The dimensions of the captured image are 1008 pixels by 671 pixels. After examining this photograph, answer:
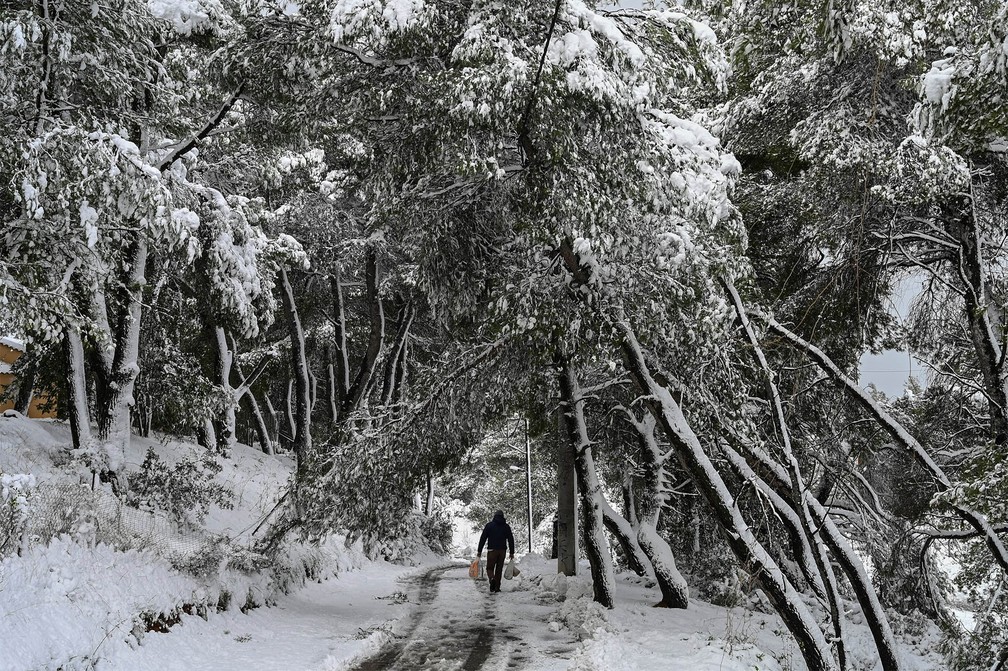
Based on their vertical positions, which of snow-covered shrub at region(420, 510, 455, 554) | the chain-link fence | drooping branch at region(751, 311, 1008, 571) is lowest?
snow-covered shrub at region(420, 510, 455, 554)

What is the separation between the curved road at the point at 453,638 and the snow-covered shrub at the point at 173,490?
158 inches

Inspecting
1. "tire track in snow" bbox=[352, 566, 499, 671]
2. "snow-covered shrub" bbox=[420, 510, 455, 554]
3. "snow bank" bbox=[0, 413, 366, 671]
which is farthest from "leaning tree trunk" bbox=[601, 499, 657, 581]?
"snow-covered shrub" bbox=[420, 510, 455, 554]

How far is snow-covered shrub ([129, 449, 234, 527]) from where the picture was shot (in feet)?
36.3

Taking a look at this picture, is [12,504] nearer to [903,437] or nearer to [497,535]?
[903,437]

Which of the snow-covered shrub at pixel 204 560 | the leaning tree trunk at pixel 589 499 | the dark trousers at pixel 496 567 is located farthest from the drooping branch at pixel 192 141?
the dark trousers at pixel 496 567

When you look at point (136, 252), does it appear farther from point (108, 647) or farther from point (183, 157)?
point (108, 647)

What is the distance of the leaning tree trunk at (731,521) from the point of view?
727 centimetres

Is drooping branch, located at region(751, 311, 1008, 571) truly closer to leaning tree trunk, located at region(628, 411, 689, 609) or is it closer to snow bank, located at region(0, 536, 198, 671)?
leaning tree trunk, located at region(628, 411, 689, 609)

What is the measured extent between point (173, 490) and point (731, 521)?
28.9 feet

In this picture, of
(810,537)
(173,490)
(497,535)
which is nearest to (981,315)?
(810,537)

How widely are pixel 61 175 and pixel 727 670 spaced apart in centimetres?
886

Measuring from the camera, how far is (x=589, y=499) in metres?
12.5

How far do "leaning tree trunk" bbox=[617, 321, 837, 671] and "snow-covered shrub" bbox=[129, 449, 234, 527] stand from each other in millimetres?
7392

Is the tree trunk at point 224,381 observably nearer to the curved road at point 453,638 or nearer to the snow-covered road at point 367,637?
the snow-covered road at point 367,637
